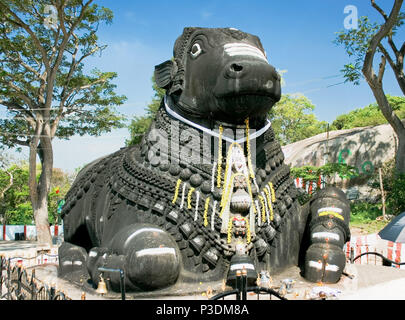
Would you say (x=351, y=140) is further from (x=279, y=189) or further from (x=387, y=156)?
(x=279, y=189)

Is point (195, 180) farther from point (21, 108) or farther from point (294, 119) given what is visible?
point (294, 119)

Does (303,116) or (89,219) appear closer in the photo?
(89,219)

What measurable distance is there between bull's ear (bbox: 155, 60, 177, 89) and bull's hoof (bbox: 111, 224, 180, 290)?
145 centimetres

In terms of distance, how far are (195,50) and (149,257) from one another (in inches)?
76.2

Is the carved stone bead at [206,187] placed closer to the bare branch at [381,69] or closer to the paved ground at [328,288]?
the paved ground at [328,288]

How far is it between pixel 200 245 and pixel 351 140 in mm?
15957

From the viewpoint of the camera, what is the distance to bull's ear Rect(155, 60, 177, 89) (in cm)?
424

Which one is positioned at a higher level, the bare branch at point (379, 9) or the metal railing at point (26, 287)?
the bare branch at point (379, 9)

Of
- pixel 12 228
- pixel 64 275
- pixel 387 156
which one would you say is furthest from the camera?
pixel 12 228

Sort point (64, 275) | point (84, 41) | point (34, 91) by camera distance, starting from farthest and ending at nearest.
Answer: point (84, 41) < point (34, 91) < point (64, 275)

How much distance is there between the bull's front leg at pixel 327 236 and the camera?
3803 millimetres

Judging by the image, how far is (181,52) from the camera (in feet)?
13.9

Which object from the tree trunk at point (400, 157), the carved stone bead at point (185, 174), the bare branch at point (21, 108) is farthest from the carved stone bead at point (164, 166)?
the tree trunk at point (400, 157)

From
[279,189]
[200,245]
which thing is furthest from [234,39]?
[200,245]
